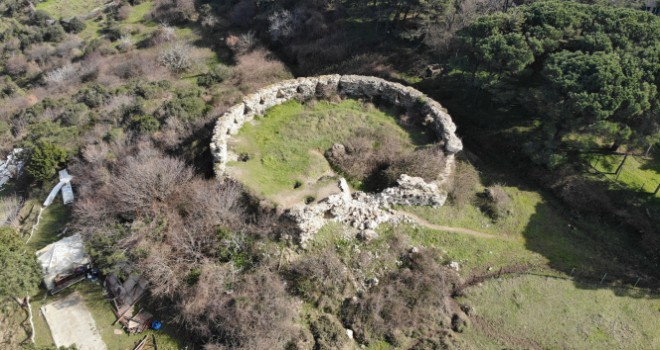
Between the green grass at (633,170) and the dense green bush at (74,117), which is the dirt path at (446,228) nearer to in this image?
the green grass at (633,170)

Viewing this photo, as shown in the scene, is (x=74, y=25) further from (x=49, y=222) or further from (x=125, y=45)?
(x=49, y=222)

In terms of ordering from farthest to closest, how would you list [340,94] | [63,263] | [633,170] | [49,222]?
[340,94] < [633,170] < [49,222] < [63,263]

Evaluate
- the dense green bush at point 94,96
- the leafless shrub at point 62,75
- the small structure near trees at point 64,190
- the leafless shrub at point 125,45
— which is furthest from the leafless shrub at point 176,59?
the small structure near trees at point 64,190

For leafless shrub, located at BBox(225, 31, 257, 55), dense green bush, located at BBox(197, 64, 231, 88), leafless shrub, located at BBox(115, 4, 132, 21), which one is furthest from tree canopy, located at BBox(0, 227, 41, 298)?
leafless shrub, located at BBox(115, 4, 132, 21)

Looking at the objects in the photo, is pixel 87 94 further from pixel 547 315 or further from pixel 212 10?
pixel 547 315

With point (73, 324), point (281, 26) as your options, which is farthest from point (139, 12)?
point (73, 324)

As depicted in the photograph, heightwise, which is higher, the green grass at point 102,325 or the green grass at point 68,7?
the green grass at point 68,7

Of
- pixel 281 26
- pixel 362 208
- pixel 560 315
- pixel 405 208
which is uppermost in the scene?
pixel 281 26
